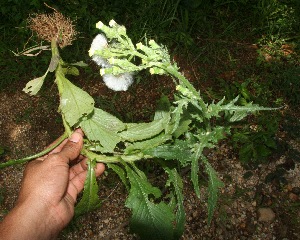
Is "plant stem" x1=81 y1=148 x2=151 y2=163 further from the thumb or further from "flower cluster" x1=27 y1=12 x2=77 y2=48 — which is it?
"flower cluster" x1=27 y1=12 x2=77 y2=48

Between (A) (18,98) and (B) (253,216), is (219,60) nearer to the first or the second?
(B) (253,216)

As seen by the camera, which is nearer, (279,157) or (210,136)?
(210,136)

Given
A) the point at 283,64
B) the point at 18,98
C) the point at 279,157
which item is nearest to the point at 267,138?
the point at 279,157

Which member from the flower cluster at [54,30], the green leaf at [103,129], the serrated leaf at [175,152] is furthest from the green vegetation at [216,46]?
the serrated leaf at [175,152]

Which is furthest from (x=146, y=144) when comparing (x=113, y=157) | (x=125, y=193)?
(x=125, y=193)

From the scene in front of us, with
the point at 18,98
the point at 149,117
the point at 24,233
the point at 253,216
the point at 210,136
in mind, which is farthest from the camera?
the point at 18,98

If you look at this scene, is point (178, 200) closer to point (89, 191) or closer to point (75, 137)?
point (89, 191)
